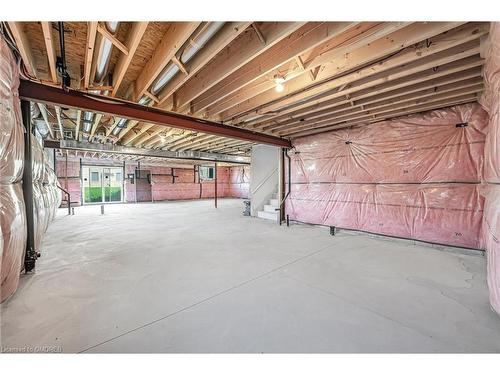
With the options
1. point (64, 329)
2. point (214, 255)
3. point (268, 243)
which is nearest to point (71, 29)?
point (64, 329)

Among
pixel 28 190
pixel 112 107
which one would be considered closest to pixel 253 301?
pixel 28 190

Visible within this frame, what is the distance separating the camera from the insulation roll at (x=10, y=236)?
1.70 m

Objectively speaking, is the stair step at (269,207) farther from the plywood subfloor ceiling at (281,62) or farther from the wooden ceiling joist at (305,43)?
the wooden ceiling joist at (305,43)

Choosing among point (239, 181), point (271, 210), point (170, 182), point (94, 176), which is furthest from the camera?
point (239, 181)

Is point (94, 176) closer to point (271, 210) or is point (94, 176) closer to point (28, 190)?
point (271, 210)

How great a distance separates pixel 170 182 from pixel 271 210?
338 inches

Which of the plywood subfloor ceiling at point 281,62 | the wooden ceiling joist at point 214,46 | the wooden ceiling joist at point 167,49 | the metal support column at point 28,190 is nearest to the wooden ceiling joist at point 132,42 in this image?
the plywood subfloor ceiling at point 281,62

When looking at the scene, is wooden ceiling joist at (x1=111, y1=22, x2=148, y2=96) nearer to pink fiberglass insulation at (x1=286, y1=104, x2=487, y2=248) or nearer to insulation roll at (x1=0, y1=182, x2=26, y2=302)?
insulation roll at (x1=0, y1=182, x2=26, y2=302)

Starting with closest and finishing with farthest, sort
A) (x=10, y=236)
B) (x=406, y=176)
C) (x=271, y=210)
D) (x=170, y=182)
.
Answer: (x=10, y=236)
(x=406, y=176)
(x=271, y=210)
(x=170, y=182)

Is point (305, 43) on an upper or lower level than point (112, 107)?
upper

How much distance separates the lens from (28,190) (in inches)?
92.9

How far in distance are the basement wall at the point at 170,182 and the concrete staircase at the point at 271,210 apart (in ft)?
22.8

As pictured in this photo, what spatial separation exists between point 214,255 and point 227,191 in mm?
11905

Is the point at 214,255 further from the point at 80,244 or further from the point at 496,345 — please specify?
the point at 496,345
